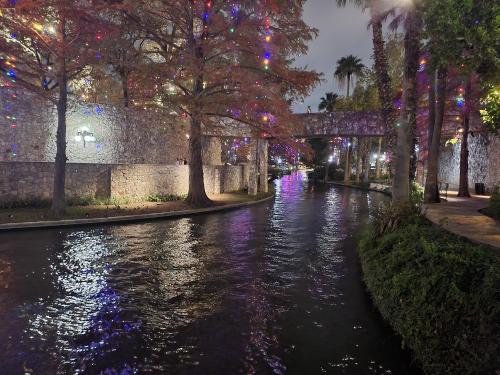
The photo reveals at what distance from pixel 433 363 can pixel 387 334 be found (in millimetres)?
1528

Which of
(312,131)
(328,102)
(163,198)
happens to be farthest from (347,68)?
(163,198)

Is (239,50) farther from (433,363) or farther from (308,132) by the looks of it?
(433,363)

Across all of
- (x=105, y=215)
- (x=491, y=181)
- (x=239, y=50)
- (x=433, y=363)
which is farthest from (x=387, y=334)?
(x=491, y=181)

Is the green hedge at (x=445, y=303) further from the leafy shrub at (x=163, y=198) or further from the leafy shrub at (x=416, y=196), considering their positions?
the leafy shrub at (x=163, y=198)

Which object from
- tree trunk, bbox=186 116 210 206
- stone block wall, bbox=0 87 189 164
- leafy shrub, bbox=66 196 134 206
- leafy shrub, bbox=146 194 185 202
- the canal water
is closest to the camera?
the canal water

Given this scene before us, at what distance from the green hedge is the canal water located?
564 mm

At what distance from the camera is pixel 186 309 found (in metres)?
6.82

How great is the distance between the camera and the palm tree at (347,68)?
5410cm

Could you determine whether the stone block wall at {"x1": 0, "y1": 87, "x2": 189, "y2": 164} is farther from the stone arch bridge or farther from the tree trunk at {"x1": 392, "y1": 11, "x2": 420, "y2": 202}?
the tree trunk at {"x1": 392, "y1": 11, "x2": 420, "y2": 202}

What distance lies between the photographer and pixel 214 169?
29.6 metres

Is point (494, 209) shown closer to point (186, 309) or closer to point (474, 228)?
point (474, 228)

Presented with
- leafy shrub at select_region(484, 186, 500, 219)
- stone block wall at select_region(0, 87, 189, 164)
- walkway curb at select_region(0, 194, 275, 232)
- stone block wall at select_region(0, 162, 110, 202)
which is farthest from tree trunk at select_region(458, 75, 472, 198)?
stone block wall at select_region(0, 162, 110, 202)

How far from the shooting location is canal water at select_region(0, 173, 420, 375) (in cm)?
511

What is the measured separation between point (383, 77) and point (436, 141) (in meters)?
4.36
